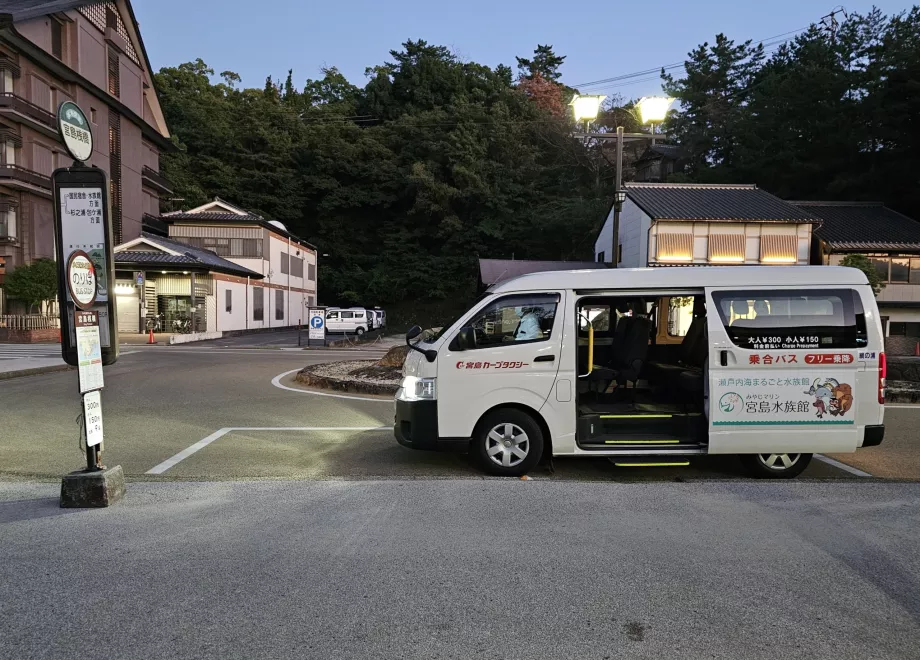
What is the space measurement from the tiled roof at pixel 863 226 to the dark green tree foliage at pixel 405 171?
1464 centimetres

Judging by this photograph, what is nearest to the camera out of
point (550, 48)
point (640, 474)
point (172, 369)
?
point (640, 474)

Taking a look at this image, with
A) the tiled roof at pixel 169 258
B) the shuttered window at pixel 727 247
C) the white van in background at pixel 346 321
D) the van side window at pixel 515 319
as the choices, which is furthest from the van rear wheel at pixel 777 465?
the tiled roof at pixel 169 258

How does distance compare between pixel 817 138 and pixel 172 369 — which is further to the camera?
pixel 817 138

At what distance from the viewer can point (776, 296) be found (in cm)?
566

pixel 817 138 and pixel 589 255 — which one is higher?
pixel 817 138

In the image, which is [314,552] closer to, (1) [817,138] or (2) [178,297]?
(2) [178,297]

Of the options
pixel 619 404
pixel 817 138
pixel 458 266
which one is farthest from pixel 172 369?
pixel 817 138

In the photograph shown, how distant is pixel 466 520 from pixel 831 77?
41.2 meters

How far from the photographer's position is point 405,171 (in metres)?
50.0

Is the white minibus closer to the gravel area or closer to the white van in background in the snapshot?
the gravel area

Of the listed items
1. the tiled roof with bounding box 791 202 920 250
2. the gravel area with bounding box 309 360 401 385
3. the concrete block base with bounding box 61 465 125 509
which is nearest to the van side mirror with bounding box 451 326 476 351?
the concrete block base with bounding box 61 465 125 509

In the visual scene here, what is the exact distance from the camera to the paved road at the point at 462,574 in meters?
2.81

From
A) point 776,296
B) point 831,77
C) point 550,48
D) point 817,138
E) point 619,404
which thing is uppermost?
point 550,48

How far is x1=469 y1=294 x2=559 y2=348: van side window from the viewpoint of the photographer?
5770 millimetres
